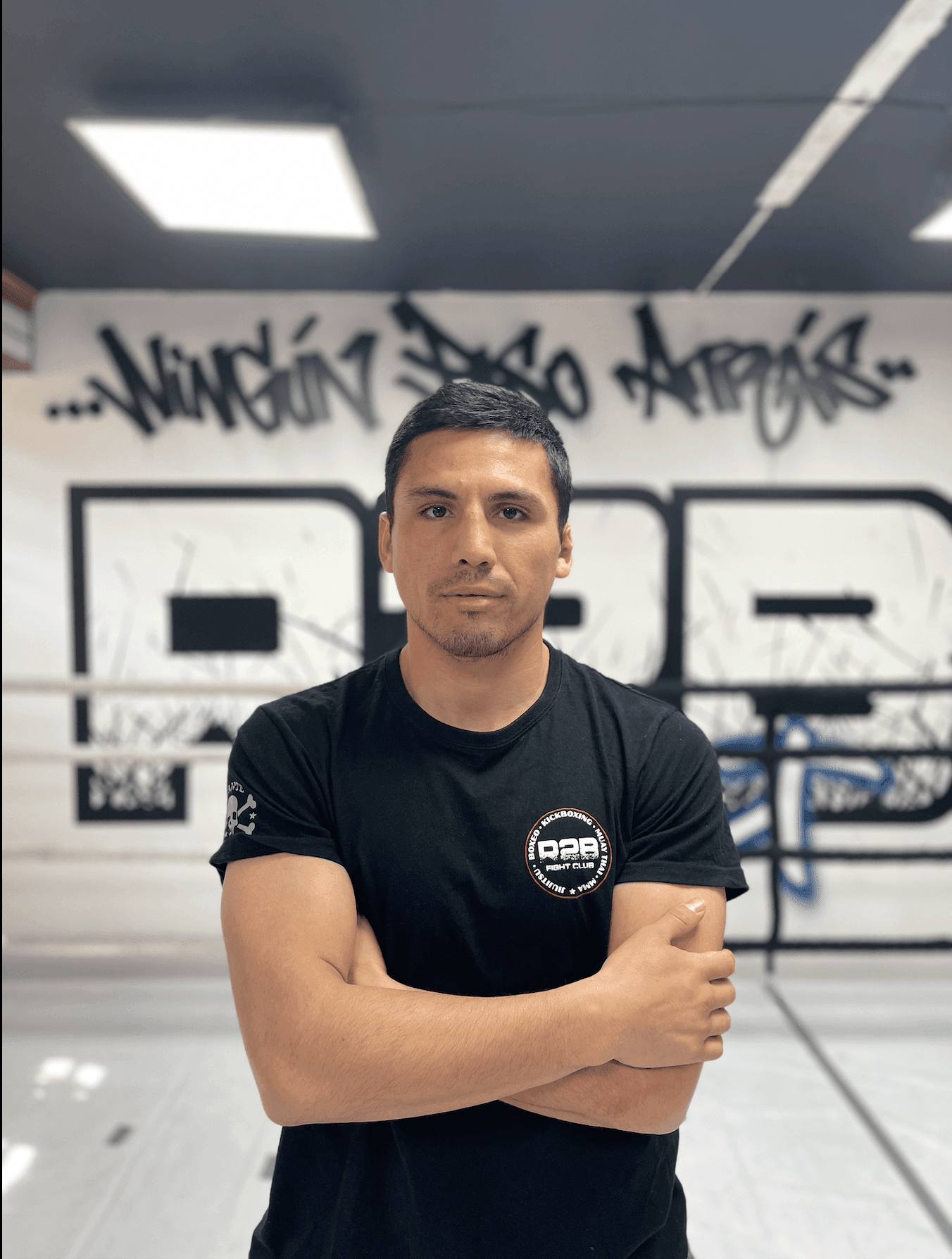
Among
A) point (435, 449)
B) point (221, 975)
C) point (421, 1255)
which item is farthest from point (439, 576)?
point (221, 975)

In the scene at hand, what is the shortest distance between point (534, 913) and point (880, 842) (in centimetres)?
273

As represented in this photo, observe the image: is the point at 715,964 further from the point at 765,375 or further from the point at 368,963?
the point at 765,375

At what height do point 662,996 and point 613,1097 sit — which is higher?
point 662,996

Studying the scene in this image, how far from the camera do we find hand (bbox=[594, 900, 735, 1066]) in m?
0.77

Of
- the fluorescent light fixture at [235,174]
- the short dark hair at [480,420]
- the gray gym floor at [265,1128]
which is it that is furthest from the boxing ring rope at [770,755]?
the short dark hair at [480,420]

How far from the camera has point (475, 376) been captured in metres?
2.95

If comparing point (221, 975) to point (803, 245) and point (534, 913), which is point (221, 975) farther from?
point (803, 245)

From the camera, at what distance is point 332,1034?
29.4 inches

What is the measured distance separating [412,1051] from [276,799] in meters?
0.29

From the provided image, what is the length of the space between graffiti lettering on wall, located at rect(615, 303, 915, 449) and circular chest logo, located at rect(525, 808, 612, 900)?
7.90 feet

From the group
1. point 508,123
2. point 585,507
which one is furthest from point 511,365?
point 508,123

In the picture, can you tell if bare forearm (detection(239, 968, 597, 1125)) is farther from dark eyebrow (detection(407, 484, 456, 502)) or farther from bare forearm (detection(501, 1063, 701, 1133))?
dark eyebrow (detection(407, 484, 456, 502))

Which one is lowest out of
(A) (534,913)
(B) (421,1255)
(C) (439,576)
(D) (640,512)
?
(B) (421,1255)

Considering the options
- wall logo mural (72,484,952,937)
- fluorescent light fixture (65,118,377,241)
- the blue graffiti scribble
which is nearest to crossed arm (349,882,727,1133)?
fluorescent light fixture (65,118,377,241)
